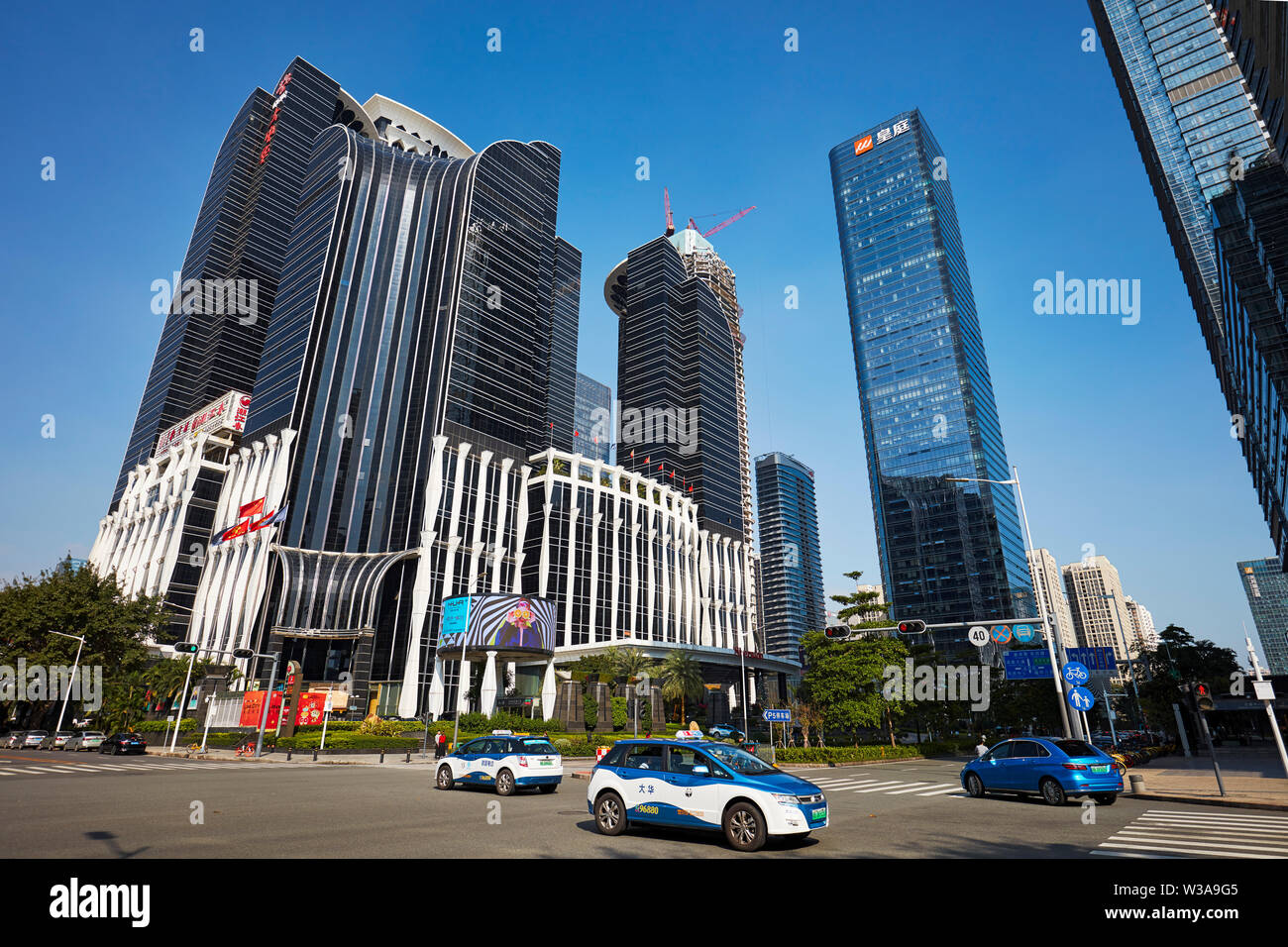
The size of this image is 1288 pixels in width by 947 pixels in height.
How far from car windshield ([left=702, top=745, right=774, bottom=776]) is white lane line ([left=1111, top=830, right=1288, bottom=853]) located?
6.65 meters

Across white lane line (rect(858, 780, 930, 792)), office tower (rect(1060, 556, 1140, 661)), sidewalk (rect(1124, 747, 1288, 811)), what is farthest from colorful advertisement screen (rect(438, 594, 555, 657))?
office tower (rect(1060, 556, 1140, 661))

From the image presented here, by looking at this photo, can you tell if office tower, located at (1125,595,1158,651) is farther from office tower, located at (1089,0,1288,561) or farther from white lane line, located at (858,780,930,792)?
white lane line, located at (858,780,930,792)

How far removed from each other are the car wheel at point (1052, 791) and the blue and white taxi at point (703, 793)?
10.6 meters

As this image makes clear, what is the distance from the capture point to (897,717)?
183 ft

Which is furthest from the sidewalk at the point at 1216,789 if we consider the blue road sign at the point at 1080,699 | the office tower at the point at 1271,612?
the office tower at the point at 1271,612

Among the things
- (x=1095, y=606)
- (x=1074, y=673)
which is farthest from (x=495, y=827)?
(x=1095, y=606)

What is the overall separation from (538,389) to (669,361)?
2523 inches

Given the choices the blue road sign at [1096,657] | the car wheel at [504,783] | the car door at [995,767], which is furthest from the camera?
the blue road sign at [1096,657]

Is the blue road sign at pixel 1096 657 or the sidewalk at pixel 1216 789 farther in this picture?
the blue road sign at pixel 1096 657

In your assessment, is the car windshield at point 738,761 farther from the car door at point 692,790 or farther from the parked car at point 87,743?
the parked car at point 87,743

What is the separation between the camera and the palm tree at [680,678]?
62.7 metres
